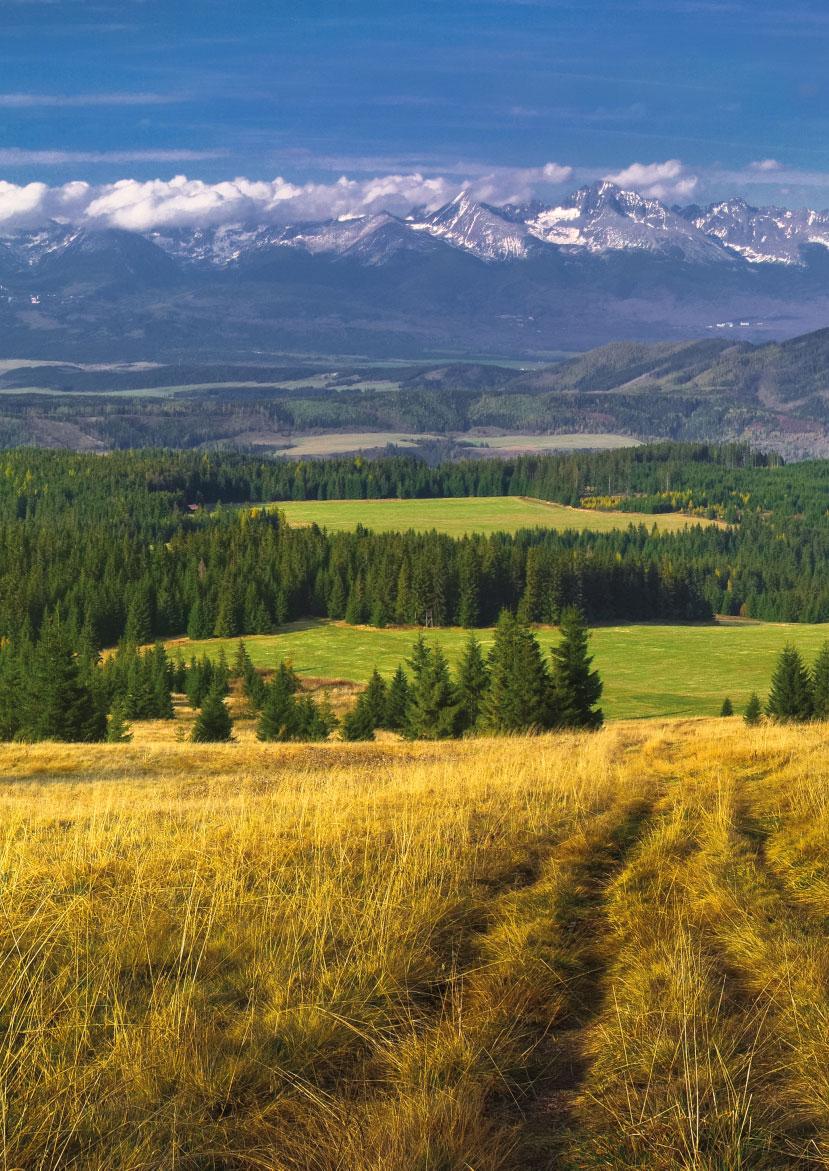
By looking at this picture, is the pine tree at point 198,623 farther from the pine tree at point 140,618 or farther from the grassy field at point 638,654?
the pine tree at point 140,618

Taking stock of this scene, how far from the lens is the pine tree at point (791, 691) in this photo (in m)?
72.3

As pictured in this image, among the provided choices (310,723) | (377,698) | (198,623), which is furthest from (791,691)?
(198,623)

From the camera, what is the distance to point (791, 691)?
75500mm

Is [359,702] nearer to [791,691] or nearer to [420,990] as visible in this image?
[791,691]

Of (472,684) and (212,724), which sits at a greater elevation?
(212,724)

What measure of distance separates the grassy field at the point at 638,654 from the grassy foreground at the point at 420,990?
308ft

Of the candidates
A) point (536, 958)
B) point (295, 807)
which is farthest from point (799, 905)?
point (295, 807)

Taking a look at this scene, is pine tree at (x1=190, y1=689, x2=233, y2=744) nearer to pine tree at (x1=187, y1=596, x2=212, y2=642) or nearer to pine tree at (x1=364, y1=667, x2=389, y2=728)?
pine tree at (x1=364, y1=667, x2=389, y2=728)

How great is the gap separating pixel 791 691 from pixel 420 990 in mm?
71768

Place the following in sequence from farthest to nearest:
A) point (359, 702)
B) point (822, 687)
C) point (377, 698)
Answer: point (377, 698) < point (359, 702) < point (822, 687)

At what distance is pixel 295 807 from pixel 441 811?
2.43 meters

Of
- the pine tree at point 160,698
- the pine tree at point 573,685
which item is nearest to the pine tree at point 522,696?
the pine tree at point 573,685

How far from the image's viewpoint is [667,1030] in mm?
7738

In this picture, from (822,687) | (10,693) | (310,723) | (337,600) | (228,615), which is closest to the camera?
(310,723)
